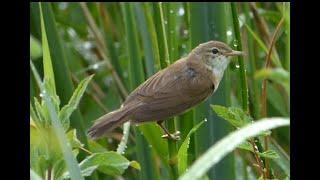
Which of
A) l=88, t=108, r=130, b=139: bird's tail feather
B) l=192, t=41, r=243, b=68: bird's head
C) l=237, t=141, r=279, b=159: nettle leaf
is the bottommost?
l=237, t=141, r=279, b=159: nettle leaf

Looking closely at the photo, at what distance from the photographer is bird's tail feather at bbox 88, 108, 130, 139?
1608 millimetres

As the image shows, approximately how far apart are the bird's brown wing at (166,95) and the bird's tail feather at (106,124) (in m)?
0.04

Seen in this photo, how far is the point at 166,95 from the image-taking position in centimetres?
183

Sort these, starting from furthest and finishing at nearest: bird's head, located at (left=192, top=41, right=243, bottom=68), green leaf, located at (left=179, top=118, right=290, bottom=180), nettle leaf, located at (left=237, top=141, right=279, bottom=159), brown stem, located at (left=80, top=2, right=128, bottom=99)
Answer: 1. brown stem, located at (left=80, top=2, right=128, bottom=99)
2. bird's head, located at (left=192, top=41, right=243, bottom=68)
3. nettle leaf, located at (left=237, top=141, right=279, bottom=159)
4. green leaf, located at (left=179, top=118, right=290, bottom=180)

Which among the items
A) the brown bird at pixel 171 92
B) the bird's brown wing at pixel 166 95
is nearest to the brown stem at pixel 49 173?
the brown bird at pixel 171 92

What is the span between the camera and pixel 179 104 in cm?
178

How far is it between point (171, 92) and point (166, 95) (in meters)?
0.02

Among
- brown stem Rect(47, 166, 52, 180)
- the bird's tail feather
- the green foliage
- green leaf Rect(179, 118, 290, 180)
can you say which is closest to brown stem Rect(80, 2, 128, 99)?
the green foliage

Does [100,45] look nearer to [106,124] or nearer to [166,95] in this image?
[166,95]

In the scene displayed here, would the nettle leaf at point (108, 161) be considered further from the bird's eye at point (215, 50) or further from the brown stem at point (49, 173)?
the bird's eye at point (215, 50)

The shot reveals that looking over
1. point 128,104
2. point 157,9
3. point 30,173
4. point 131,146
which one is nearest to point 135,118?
point 128,104

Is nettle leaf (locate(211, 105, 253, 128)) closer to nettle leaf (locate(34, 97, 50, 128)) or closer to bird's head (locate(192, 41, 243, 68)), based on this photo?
nettle leaf (locate(34, 97, 50, 128))

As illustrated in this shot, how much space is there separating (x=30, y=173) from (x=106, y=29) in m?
1.67

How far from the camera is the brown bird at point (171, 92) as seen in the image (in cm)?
168
